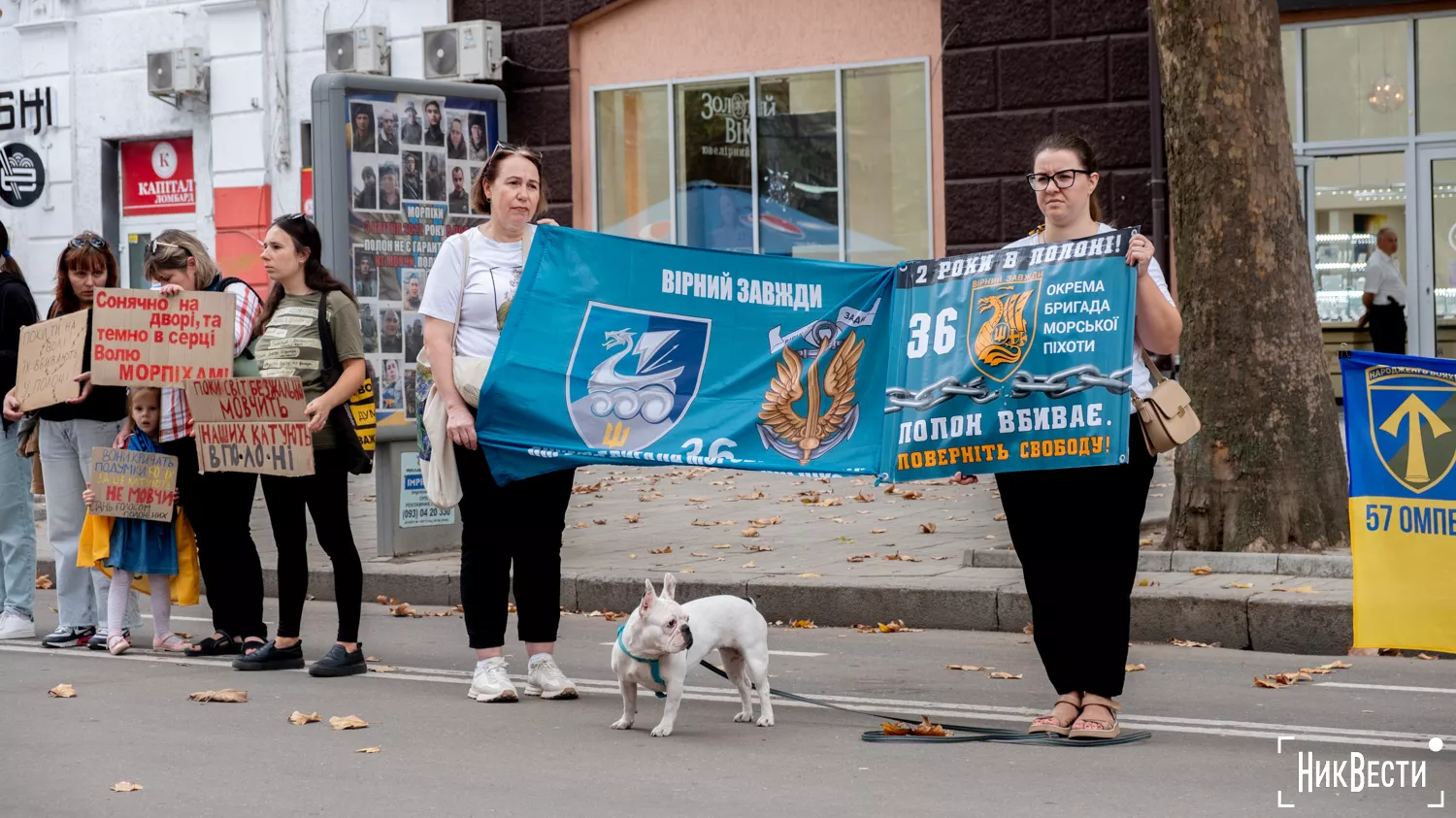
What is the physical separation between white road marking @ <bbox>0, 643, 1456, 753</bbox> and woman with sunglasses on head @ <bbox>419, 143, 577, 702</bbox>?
0.51 meters

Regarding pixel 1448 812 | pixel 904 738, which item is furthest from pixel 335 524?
pixel 1448 812

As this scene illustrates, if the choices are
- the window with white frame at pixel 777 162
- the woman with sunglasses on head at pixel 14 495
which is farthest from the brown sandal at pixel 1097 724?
the window with white frame at pixel 777 162

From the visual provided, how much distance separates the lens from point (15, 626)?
30.2 feet

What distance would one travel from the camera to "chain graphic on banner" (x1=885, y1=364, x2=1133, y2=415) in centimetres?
594

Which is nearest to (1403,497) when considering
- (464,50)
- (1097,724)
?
(1097,724)

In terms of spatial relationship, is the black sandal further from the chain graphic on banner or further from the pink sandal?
the chain graphic on banner

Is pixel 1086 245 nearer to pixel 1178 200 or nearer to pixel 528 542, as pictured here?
pixel 528 542

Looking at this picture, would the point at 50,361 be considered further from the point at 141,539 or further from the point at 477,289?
the point at 477,289

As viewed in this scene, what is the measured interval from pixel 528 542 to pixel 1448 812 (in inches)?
133

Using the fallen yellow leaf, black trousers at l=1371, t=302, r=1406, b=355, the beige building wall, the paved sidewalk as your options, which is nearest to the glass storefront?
black trousers at l=1371, t=302, r=1406, b=355

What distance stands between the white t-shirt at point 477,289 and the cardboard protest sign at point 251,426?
40.3 inches

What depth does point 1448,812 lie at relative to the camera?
199 inches

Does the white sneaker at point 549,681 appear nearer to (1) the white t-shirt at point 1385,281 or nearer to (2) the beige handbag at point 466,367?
(2) the beige handbag at point 466,367

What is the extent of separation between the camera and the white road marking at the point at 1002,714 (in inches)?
241
